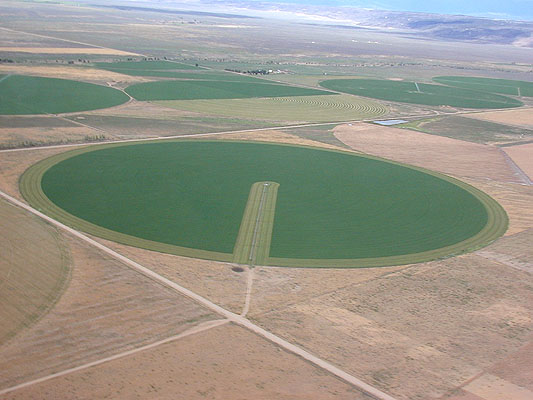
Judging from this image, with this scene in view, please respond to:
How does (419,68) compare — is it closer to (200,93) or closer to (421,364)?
(200,93)

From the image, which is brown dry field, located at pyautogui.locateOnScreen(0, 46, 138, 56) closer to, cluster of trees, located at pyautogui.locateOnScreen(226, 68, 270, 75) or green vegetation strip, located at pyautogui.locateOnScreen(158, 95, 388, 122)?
cluster of trees, located at pyautogui.locateOnScreen(226, 68, 270, 75)

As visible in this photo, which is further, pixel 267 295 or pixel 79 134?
pixel 79 134

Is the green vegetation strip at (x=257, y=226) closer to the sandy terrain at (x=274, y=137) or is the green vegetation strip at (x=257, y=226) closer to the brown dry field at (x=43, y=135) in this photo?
the sandy terrain at (x=274, y=137)

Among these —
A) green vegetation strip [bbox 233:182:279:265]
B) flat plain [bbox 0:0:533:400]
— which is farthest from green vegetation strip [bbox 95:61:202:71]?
green vegetation strip [bbox 233:182:279:265]

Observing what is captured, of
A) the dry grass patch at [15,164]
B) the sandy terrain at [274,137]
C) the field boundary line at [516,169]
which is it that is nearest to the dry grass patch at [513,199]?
the field boundary line at [516,169]

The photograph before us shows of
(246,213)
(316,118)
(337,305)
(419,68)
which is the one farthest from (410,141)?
(419,68)

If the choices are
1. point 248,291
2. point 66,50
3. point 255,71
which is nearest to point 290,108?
point 255,71

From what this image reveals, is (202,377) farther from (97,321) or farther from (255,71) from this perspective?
(255,71)
